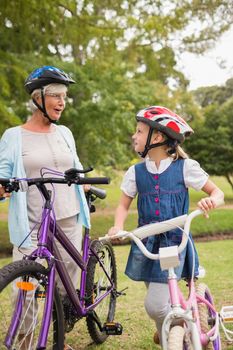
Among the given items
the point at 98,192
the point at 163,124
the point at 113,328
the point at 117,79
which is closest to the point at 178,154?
the point at 163,124

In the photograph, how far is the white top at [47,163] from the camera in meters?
3.13

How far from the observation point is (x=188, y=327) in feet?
7.06

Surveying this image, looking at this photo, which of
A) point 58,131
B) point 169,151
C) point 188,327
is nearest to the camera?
point 188,327

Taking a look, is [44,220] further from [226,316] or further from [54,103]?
[226,316]

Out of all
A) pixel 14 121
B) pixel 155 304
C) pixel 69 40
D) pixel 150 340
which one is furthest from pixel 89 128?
pixel 155 304

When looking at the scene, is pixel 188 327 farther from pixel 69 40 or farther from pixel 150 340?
pixel 69 40

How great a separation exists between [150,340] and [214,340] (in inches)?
45.0

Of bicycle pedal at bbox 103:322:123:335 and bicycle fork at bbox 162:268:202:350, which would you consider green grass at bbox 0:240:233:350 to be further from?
bicycle fork at bbox 162:268:202:350

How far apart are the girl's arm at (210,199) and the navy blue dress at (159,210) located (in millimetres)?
166

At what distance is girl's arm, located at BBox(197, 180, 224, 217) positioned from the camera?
2340 millimetres

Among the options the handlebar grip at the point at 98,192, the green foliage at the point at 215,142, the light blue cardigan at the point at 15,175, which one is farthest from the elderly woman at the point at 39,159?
the green foliage at the point at 215,142

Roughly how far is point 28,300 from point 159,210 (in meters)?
0.85

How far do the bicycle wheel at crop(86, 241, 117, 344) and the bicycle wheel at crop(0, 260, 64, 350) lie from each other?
72 centimetres

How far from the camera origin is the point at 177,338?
2.07 meters
